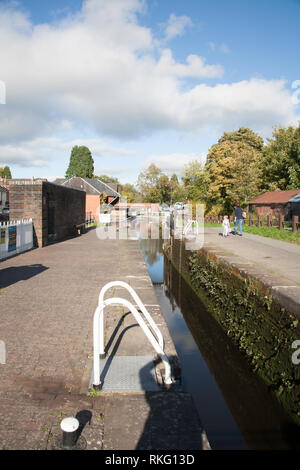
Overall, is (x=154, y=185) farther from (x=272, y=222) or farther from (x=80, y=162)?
(x=272, y=222)

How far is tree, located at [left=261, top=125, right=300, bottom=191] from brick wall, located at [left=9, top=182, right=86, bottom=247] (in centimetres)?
2421

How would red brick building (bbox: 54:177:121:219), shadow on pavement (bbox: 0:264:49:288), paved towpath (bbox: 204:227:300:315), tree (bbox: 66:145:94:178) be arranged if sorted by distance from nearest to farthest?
paved towpath (bbox: 204:227:300:315) → shadow on pavement (bbox: 0:264:49:288) → red brick building (bbox: 54:177:121:219) → tree (bbox: 66:145:94:178)

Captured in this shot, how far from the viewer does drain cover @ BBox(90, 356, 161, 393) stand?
3098 mm

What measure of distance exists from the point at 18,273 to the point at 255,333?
6.03m

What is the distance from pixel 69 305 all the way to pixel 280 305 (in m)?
3.59

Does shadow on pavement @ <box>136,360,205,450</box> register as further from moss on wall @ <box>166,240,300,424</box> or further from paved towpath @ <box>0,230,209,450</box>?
moss on wall @ <box>166,240,300,424</box>

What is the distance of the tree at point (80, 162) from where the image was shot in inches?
3140

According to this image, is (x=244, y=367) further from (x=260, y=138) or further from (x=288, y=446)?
(x=260, y=138)

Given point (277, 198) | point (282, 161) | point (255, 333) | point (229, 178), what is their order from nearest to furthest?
1. point (255, 333)
2. point (277, 198)
3. point (229, 178)
4. point (282, 161)

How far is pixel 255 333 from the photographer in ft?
17.9

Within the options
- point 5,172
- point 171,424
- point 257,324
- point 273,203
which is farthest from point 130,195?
point 5,172

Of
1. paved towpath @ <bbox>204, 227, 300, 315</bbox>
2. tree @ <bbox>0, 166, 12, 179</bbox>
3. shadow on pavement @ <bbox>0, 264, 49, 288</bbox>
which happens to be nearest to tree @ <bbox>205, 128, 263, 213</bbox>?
paved towpath @ <bbox>204, 227, 300, 315</bbox>

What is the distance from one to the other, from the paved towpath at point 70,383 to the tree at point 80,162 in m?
76.3
